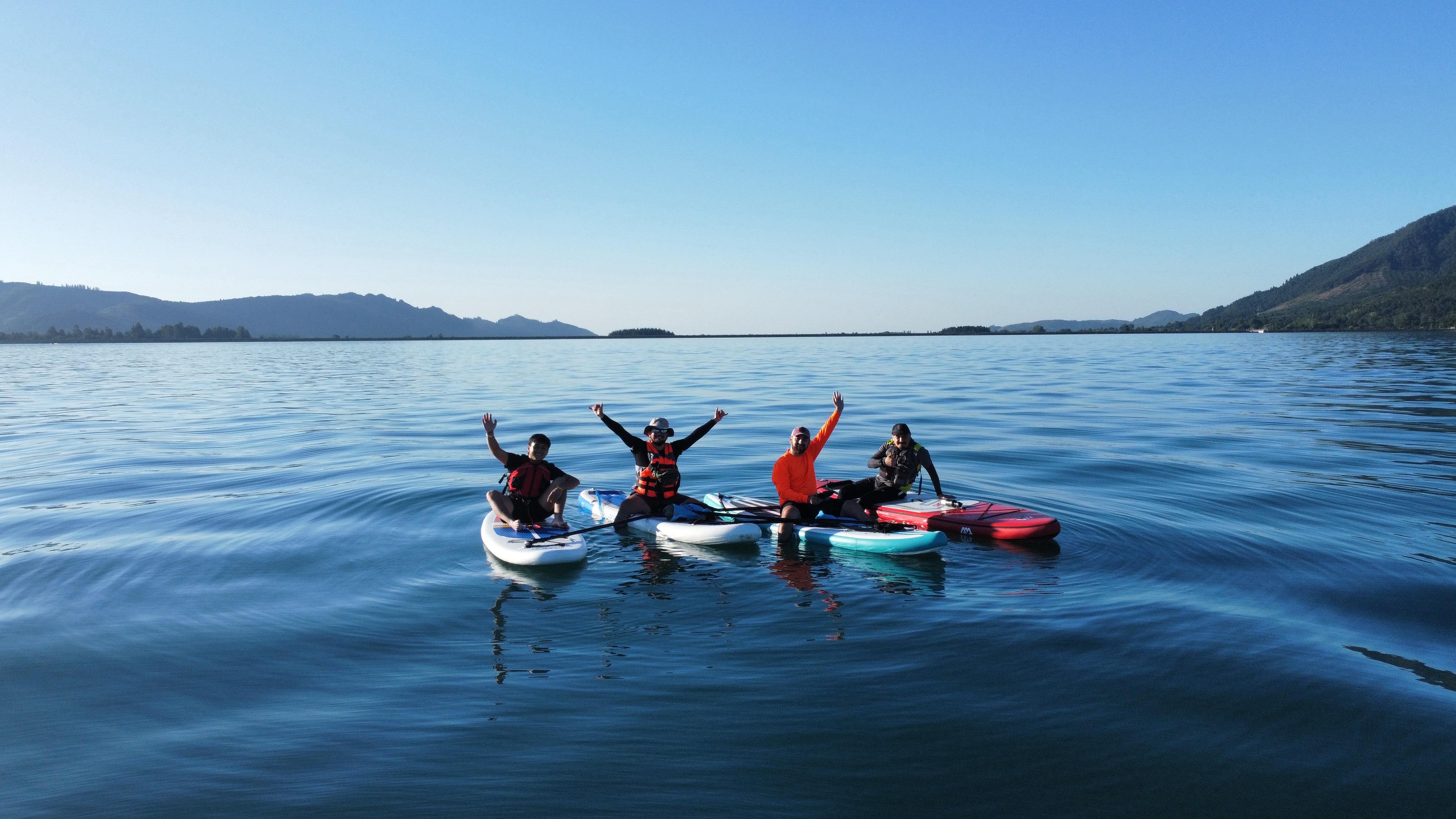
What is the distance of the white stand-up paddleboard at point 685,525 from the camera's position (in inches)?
472

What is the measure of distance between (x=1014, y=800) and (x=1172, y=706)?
88.9 inches

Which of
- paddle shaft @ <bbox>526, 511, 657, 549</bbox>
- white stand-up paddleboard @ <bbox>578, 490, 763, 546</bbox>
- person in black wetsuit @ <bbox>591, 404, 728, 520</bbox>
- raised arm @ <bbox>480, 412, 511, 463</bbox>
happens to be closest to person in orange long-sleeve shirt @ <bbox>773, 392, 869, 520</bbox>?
white stand-up paddleboard @ <bbox>578, 490, 763, 546</bbox>

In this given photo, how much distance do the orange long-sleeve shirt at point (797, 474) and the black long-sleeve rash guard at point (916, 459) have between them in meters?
1.39

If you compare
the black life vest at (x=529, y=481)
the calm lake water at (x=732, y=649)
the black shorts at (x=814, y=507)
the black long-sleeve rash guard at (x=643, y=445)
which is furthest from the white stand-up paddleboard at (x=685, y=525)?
the black life vest at (x=529, y=481)

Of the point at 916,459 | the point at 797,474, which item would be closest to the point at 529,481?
the point at 797,474

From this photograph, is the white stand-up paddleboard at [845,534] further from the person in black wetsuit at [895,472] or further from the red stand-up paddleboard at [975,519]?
the person in black wetsuit at [895,472]

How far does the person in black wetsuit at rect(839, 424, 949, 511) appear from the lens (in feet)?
46.7

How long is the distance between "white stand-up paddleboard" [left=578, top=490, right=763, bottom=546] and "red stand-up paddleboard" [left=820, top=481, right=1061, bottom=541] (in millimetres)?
2705

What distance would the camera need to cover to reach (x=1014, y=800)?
5410 mm

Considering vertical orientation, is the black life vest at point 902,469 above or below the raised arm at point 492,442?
below

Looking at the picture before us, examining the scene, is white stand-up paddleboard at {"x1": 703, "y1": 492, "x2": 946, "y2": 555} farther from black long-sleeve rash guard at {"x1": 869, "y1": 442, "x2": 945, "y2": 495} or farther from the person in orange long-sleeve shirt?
black long-sleeve rash guard at {"x1": 869, "y1": 442, "x2": 945, "y2": 495}

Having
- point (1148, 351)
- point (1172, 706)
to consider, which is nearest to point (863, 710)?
point (1172, 706)

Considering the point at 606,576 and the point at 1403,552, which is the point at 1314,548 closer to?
the point at 1403,552

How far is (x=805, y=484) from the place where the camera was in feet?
44.2
